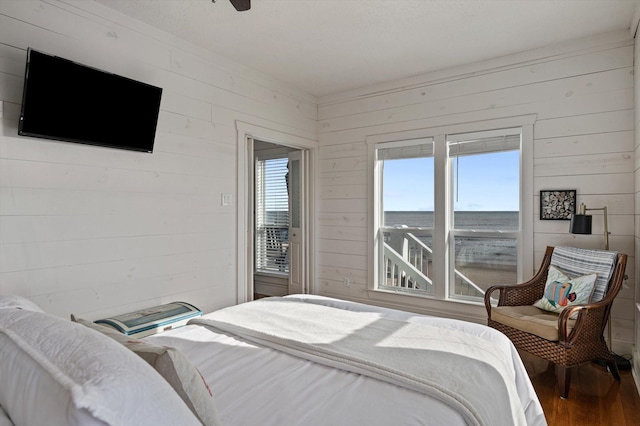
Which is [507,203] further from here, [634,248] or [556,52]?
[556,52]

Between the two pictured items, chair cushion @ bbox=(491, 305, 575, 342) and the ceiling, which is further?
the ceiling

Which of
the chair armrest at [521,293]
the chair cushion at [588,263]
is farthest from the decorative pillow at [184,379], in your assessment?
the chair cushion at [588,263]

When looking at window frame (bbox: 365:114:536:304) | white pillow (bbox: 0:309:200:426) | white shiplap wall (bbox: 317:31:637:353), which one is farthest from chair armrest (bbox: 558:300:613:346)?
white pillow (bbox: 0:309:200:426)

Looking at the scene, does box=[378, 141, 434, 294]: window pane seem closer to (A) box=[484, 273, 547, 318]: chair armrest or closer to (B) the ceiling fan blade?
(A) box=[484, 273, 547, 318]: chair armrest

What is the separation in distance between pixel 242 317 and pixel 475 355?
47.6 inches

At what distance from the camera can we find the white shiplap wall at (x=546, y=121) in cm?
326

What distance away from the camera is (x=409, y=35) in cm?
331

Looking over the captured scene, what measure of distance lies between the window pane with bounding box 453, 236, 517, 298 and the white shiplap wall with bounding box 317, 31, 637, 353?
0.22 m

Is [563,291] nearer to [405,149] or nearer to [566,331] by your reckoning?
[566,331]

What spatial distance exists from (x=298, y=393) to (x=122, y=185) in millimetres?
2309

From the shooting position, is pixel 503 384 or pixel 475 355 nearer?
pixel 503 384

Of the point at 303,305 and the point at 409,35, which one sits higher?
the point at 409,35

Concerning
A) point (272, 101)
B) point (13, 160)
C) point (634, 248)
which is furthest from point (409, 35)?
point (13, 160)

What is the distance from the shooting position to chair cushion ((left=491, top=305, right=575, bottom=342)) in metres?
2.72
